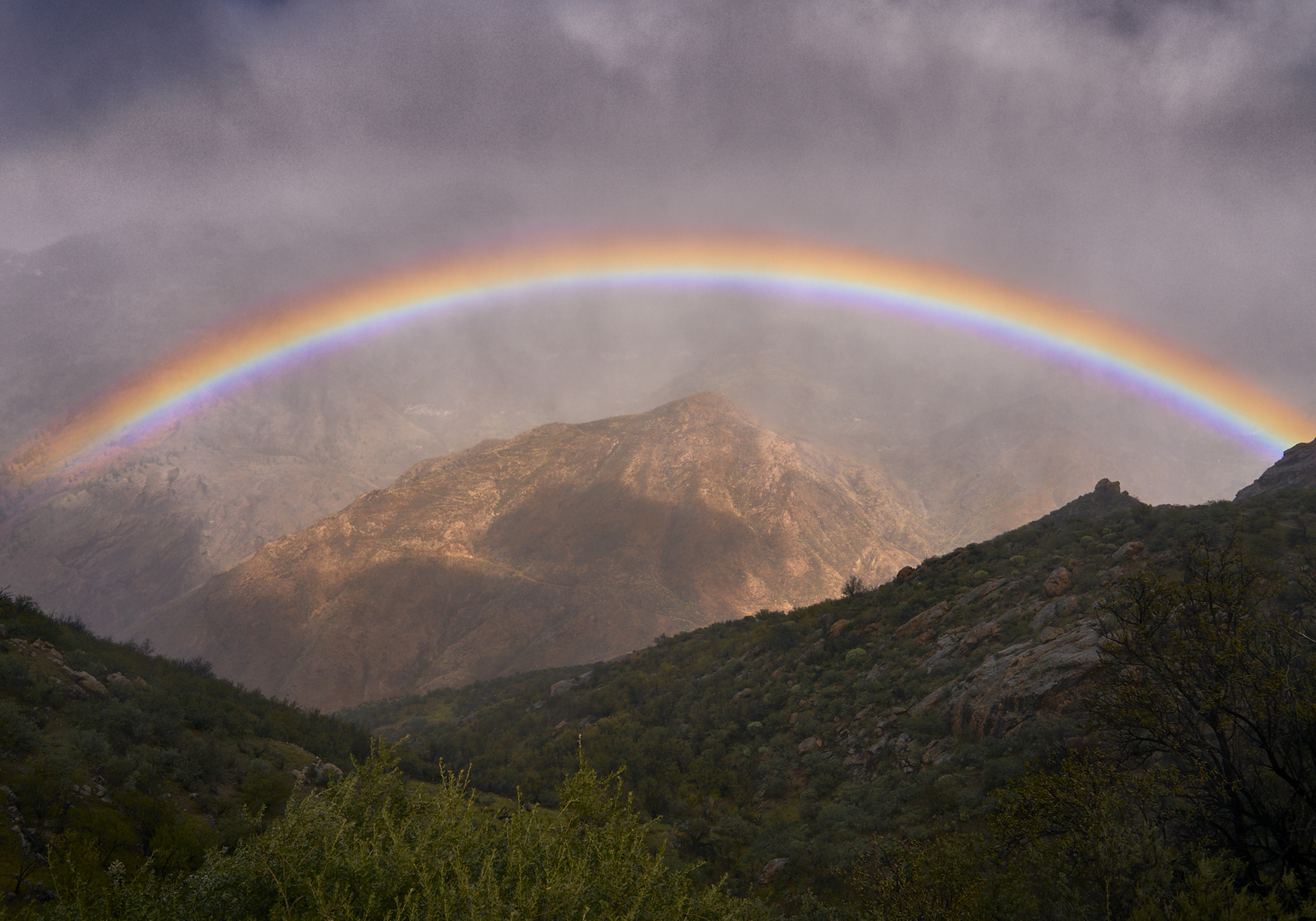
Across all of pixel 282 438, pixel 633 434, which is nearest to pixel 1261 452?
pixel 633 434

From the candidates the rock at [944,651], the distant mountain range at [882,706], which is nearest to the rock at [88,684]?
the distant mountain range at [882,706]

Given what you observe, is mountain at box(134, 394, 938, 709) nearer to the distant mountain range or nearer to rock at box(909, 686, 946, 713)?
the distant mountain range

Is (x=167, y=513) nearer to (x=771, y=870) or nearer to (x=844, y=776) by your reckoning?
(x=844, y=776)

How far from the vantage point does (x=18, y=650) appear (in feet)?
52.6

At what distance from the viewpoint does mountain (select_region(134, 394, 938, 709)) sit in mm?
74812


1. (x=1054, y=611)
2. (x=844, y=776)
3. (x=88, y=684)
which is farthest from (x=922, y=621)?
(x=88, y=684)

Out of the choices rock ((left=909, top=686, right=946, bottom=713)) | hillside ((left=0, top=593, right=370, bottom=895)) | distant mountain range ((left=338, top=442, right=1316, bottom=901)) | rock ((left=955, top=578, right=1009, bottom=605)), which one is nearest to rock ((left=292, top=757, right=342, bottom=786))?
hillside ((left=0, top=593, right=370, bottom=895))

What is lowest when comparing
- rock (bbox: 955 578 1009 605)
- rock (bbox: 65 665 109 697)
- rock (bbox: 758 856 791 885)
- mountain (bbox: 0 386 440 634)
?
rock (bbox: 758 856 791 885)

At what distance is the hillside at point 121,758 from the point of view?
10.3 metres

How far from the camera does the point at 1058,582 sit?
73.8 ft

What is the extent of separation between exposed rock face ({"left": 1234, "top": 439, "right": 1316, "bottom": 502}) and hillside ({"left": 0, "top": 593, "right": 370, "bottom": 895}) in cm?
4043

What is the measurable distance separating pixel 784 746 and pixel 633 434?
88.6 meters

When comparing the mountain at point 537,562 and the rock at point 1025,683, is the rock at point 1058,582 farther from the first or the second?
the mountain at point 537,562

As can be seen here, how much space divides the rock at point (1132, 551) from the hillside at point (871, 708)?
0.08 metres
